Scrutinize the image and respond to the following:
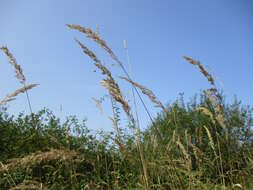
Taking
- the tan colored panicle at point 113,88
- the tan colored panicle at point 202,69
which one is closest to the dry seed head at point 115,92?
the tan colored panicle at point 113,88

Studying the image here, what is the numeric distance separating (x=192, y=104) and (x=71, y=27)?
Answer: 46.4 feet

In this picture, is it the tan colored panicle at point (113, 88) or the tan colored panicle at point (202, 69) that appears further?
the tan colored panicle at point (202, 69)

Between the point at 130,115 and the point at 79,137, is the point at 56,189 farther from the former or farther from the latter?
the point at 130,115

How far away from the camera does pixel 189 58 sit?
196 cm

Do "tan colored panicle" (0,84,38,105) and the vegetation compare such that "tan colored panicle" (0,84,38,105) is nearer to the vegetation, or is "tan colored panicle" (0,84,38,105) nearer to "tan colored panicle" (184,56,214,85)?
the vegetation

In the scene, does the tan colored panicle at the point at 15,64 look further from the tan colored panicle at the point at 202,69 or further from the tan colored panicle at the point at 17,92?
the tan colored panicle at the point at 202,69

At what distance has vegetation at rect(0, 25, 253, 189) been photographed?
1.52 meters

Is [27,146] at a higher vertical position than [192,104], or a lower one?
lower

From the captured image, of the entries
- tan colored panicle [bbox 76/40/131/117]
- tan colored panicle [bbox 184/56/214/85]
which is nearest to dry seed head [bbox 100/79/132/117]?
tan colored panicle [bbox 76/40/131/117]

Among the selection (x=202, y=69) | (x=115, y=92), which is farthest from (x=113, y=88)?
→ (x=202, y=69)

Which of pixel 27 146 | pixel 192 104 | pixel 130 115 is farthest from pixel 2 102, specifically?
pixel 192 104

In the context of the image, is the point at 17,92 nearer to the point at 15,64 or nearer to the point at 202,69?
the point at 15,64

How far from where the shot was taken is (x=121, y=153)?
189 cm

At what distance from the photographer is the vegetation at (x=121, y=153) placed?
4.98ft
